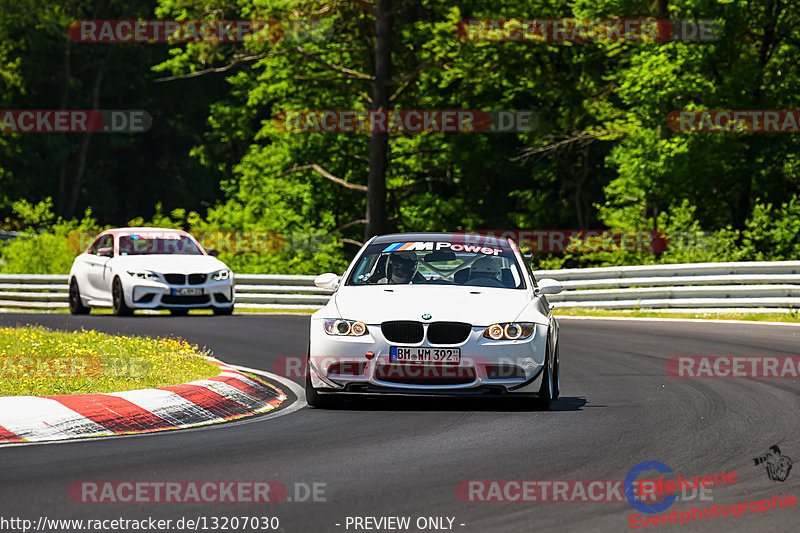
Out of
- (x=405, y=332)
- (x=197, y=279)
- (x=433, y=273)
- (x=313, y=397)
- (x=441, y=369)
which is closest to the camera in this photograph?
(x=441, y=369)

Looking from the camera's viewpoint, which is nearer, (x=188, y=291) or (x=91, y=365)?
(x=91, y=365)

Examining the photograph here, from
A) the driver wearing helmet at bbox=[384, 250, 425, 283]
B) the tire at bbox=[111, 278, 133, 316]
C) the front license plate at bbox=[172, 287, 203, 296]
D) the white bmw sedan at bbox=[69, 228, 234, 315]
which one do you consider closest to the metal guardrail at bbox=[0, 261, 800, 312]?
the white bmw sedan at bbox=[69, 228, 234, 315]

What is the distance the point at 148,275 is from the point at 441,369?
1384cm

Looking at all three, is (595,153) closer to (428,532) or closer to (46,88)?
(428,532)

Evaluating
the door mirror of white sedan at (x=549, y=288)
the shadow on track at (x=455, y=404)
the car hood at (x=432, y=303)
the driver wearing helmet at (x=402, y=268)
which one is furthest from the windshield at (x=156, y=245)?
the door mirror of white sedan at (x=549, y=288)

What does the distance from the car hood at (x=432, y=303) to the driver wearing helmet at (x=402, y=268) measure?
17.0 inches

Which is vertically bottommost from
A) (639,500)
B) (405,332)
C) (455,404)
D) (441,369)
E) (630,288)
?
(455,404)

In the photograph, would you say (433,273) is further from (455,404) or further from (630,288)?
(630,288)

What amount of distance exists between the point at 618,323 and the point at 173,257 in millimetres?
8010

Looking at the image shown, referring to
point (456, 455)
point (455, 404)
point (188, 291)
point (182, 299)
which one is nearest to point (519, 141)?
point (188, 291)

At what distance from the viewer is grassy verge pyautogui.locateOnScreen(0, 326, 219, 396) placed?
11094mm

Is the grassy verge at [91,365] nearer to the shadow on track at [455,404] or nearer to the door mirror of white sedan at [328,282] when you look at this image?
the door mirror of white sedan at [328,282]

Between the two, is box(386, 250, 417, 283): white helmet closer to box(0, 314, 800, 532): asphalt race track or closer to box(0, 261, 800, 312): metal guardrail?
box(0, 314, 800, 532): asphalt race track

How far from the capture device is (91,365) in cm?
1246
